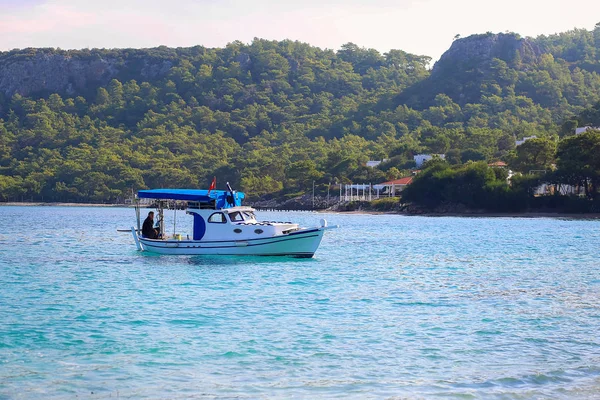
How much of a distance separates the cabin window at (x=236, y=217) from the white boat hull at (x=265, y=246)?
3.05ft

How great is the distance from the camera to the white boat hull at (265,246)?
33250 mm

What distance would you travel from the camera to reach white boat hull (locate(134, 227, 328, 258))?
33.2 m

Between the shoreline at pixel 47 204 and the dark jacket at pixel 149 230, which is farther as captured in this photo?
the shoreline at pixel 47 204

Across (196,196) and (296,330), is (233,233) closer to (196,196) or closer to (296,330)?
(196,196)

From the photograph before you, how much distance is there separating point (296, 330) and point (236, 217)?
1677 centimetres

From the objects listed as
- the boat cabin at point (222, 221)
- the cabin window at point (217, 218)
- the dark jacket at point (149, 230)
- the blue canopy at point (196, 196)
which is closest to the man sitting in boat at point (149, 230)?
the dark jacket at point (149, 230)

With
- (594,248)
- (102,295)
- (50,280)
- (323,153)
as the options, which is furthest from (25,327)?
(323,153)

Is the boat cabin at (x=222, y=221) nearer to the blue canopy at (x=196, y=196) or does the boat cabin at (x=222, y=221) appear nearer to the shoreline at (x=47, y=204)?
the blue canopy at (x=196, y=196)

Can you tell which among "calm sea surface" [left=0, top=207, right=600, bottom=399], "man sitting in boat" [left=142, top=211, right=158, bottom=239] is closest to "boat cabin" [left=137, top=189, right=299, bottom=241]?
"calm sea surface" [left=0, top=207, right=600, bottom=399]

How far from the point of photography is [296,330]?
17203 mm

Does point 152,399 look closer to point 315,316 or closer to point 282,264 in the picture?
point 315,316

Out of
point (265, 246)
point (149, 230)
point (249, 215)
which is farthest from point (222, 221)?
point (149, 230)

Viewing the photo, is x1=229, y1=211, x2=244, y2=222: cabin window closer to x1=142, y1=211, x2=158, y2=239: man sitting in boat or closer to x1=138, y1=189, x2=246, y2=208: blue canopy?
x1=138, y1=189, x2=246, y2=208: blue canopy

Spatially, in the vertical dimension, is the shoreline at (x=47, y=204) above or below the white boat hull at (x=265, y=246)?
above
